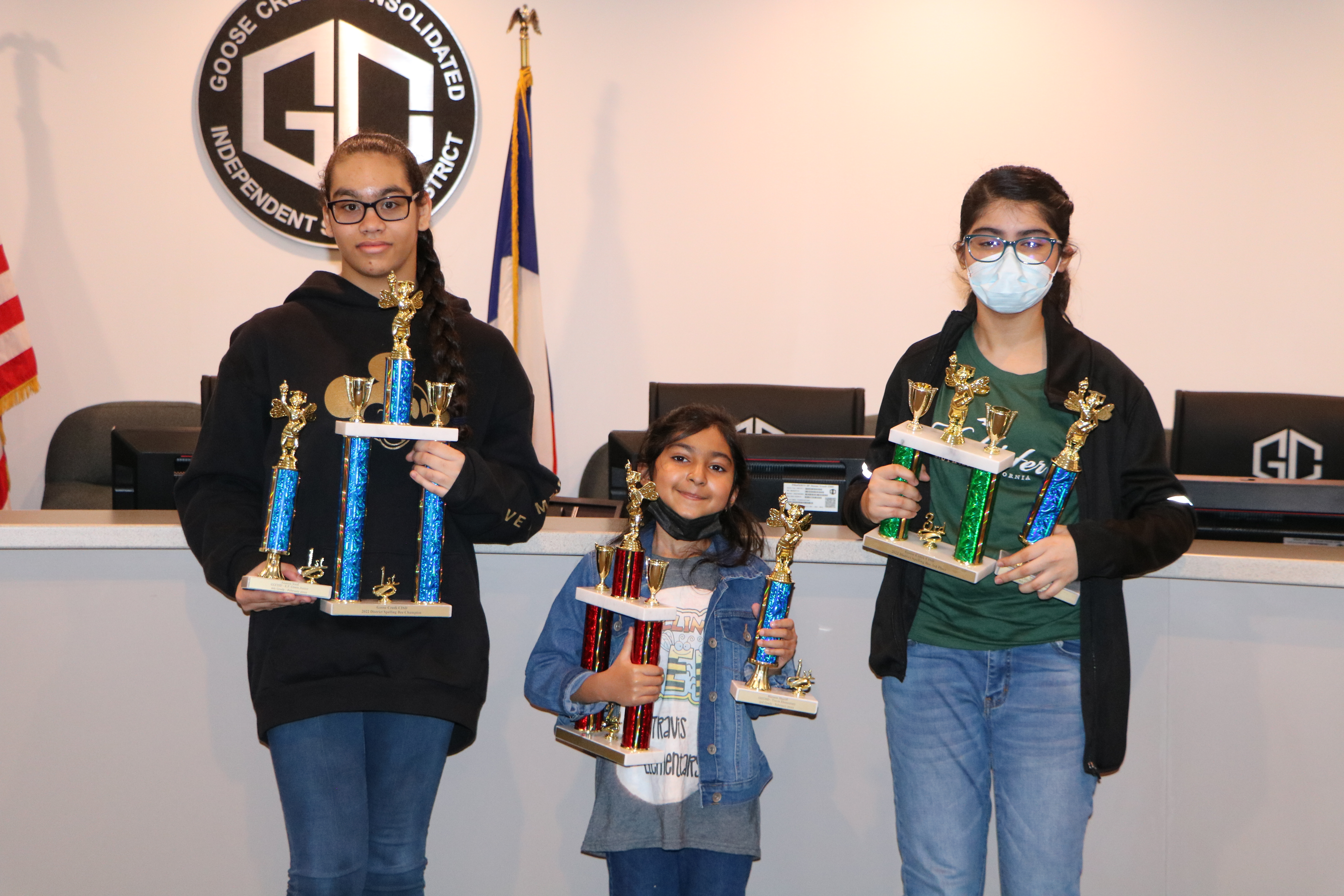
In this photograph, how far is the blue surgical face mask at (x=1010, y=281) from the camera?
1.84 meters

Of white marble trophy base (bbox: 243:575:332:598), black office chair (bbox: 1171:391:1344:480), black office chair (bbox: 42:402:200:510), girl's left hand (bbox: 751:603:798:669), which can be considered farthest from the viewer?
black office chair (bbox: 42:402:200:510)

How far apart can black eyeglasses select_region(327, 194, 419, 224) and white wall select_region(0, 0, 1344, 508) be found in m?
3.37

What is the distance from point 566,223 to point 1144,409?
3.73 m

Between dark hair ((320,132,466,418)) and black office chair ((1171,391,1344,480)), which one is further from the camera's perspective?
black office chair ((1171,391,1344,480))

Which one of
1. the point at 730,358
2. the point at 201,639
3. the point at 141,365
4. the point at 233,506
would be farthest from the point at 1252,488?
the point at 141,365

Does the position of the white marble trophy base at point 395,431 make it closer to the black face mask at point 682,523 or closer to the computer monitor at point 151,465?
the black face mask at point 682,523

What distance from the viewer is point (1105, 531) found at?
67.7 inches

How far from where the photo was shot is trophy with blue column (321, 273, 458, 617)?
5.60 feet

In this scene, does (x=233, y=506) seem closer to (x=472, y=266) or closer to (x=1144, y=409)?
(x=1144, y=409)

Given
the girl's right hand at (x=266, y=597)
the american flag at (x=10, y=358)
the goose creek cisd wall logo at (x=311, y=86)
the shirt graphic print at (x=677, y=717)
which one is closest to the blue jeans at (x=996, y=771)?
the shirt graphic print at (x=677, y=717)

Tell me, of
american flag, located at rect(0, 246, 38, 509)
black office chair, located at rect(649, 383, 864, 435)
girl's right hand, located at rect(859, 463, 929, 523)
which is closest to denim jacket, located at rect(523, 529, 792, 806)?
girl's right hand, located at rect(859, 463, 929, 523)

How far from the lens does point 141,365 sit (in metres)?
5.09

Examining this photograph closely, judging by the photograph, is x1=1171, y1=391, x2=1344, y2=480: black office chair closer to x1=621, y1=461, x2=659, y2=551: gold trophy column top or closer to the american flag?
x1=621, y1=461, x2=659, y2=551: gold trophy column top

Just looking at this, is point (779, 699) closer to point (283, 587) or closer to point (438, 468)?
point (438, 468)
